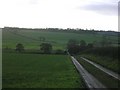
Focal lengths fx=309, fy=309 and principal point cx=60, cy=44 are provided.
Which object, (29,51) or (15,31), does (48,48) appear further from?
(15,31)

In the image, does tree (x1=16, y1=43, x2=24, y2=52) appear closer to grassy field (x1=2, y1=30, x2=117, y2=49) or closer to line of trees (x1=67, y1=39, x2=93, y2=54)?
grassy field (x1=2, y1=30, x2=117, y2=49)

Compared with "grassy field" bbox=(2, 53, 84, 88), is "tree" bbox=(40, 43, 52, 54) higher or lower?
lower

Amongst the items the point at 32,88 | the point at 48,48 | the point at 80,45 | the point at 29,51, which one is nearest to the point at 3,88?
the point at 32,88

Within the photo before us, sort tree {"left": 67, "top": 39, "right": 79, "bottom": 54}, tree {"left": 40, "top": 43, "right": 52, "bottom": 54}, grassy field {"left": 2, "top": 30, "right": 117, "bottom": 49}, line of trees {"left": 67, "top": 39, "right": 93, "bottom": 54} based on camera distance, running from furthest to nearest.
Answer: line of trees {"left": 67, "top": 39, "right": 93, "bottom": 54}, tree {"left": 67, "top": 39, "right": 79, "bottom": 54}, grassy field {"left": 2, "top": 30, "right": 117, "bottom": 49}, tree {"left": 40, "top": 43, "right": 52, "bottom": 54}

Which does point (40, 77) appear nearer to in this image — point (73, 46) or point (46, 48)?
point (46, 48)

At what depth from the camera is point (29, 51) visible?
136 meters

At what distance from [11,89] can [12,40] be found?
140m

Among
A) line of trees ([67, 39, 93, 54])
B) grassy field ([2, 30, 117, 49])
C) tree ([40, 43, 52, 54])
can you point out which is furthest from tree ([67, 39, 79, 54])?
tree ([40, 43, 52, 54])

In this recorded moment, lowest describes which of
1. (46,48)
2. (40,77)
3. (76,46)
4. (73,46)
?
(46,48)

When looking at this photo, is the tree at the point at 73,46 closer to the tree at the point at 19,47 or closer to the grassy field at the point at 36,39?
the grassy field at the point at 36,39

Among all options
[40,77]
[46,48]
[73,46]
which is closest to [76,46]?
[73,46]

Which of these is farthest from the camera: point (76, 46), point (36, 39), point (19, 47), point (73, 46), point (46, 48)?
point (36, 39)

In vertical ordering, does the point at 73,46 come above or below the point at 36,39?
below

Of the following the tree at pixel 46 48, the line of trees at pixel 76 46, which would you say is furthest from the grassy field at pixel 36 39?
the line of trees at pixel 76 46
